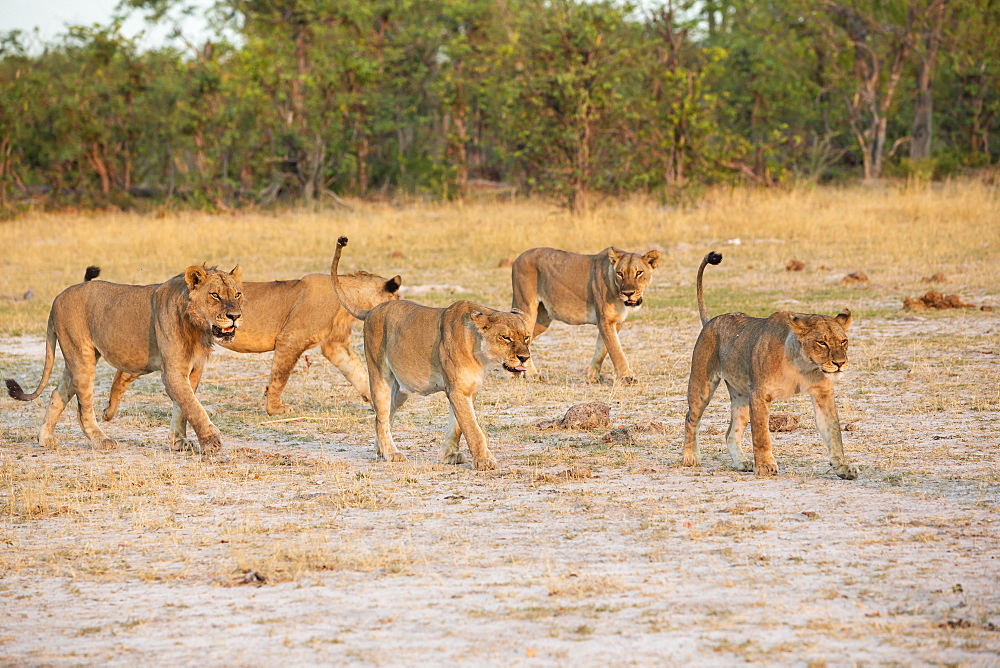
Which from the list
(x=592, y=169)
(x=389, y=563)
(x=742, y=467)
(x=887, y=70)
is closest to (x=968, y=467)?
(x=742, y=467)

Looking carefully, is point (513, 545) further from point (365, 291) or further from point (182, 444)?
point (365, 291)

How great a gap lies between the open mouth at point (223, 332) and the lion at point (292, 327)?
1.77 metres

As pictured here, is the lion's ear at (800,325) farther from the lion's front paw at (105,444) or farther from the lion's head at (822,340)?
the lion's front paw at (105,444)

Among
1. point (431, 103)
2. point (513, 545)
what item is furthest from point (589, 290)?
point (431, 103)

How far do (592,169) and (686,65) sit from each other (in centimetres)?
751

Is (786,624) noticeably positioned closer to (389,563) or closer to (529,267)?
(389,563)

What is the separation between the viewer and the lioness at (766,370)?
639 centimetres

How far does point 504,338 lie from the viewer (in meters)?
6.70

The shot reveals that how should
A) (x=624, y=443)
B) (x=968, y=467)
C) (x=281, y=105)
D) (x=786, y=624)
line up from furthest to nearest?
(x=281, y=105) → (x=624, y=443) → (x=968, y=467) → (x=786, y=624)

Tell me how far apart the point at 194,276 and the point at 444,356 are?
172 cm

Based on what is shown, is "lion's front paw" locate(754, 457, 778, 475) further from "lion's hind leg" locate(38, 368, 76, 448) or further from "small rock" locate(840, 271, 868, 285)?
Result: "small rock" locate(840, 271, 868, 285)

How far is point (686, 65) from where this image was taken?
29.4 m

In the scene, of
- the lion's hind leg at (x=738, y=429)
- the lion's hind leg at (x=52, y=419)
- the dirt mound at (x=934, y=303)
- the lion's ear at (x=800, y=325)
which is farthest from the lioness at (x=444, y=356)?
the dirt mound at (x=934, y=303)

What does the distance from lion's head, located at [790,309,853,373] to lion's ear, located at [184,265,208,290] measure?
356cm
